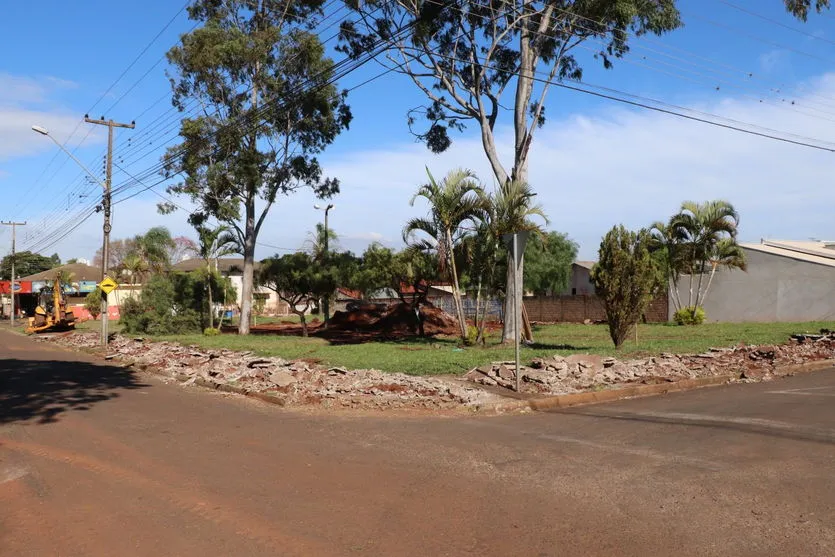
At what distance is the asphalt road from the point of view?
5.19m

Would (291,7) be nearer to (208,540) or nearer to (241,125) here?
(241,125)

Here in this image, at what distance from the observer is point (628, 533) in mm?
5305

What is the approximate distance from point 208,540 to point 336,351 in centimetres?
1437

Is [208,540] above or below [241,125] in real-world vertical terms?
below

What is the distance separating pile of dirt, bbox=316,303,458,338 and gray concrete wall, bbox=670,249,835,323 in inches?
513

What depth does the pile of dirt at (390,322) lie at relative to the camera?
32.3 m

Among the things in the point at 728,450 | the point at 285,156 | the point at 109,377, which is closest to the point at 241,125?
the point at 285,156

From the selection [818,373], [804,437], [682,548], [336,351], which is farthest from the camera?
[336,351]

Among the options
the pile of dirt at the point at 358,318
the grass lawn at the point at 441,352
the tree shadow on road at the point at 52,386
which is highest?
the pile of dirt at the point at 358,318

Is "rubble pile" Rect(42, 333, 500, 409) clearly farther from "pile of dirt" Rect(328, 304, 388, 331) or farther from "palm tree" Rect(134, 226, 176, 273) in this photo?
"palm tree" Rect(134, 226, 176, 273)

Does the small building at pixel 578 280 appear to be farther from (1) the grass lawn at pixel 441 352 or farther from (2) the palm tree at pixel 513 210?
(2) the palm tree at pixel 513 210

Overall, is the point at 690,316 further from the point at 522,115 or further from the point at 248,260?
the point at 248,260

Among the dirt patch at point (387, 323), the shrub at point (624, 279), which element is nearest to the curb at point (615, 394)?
the shrub at point (624, 279)

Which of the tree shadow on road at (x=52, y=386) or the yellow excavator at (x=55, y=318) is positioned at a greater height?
the yellow excavator at (x=55, y=318)
